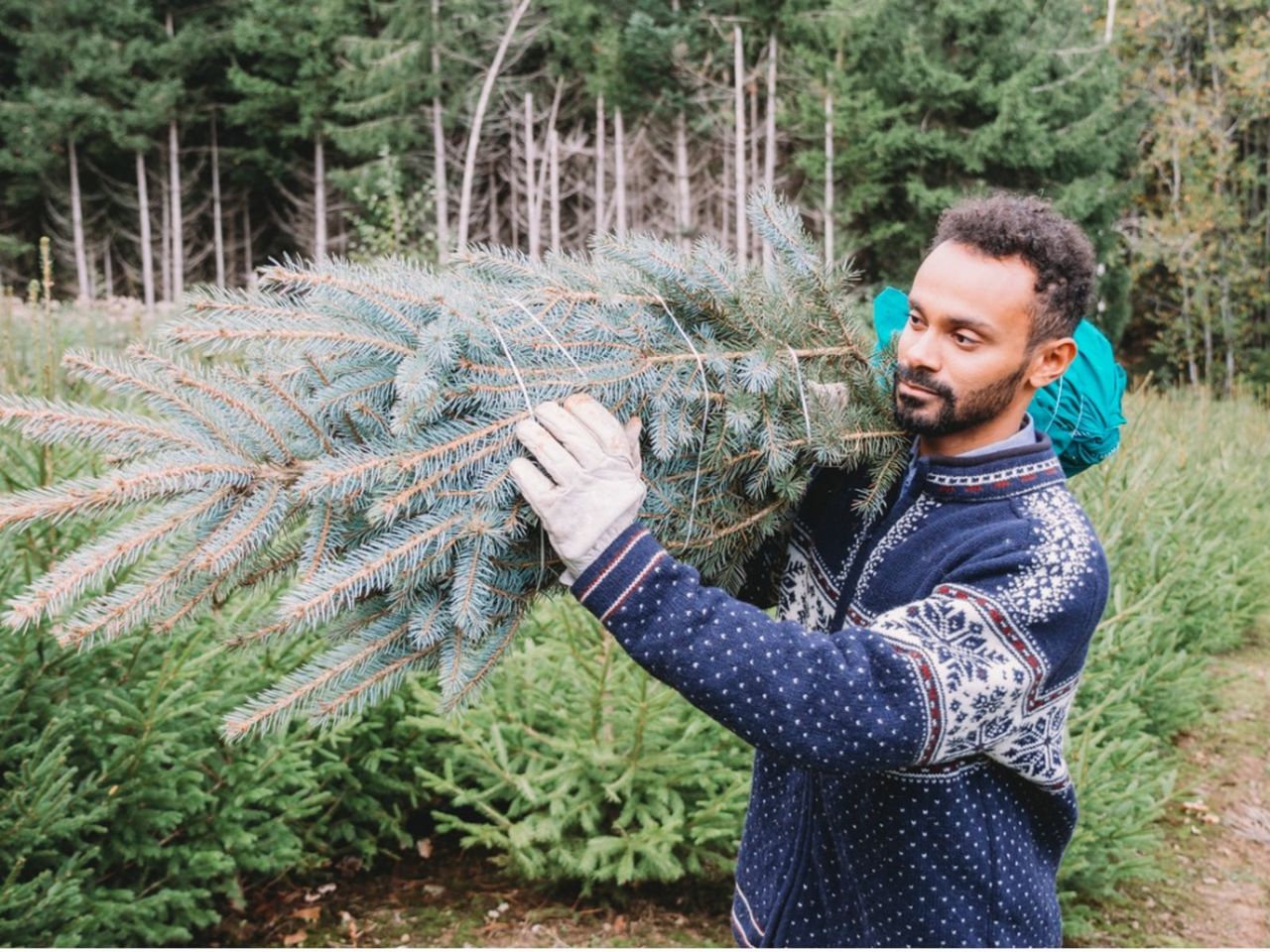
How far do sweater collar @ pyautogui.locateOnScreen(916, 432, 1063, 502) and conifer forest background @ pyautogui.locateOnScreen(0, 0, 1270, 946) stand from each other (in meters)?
0.58

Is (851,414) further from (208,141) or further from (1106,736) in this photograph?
(208,141)

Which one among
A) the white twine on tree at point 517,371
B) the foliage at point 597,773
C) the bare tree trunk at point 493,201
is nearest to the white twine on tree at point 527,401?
the white twine on tree at point 517,371

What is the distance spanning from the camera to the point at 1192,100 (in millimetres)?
21781

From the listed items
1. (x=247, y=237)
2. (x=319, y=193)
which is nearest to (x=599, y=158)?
(x=319, y=193)

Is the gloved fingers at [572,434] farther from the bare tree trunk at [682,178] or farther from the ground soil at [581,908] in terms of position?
the bare tree trunk at [682,178]

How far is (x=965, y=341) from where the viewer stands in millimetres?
1617

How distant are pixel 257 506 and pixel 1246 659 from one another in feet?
23.3

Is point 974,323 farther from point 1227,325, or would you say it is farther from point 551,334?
point 1227,325


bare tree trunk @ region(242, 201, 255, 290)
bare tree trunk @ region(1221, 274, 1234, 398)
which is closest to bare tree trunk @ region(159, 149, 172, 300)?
bare tree trunk @ region(242, 201, 255, 290)

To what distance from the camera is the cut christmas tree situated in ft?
4.53

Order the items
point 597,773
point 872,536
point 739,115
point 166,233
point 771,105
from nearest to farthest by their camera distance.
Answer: point 872,536
point 597,773
point 739,115
point 771,105
point 166,233

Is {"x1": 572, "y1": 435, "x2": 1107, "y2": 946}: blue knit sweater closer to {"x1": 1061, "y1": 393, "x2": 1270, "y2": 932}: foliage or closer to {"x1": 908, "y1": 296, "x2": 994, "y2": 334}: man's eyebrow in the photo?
{"x1": 908, "y1": 296, "x2": 994, "y2": 334}: man's eyebrow

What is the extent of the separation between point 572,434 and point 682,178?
78.6ft

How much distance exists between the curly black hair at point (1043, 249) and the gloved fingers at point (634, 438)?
62 centimetres
